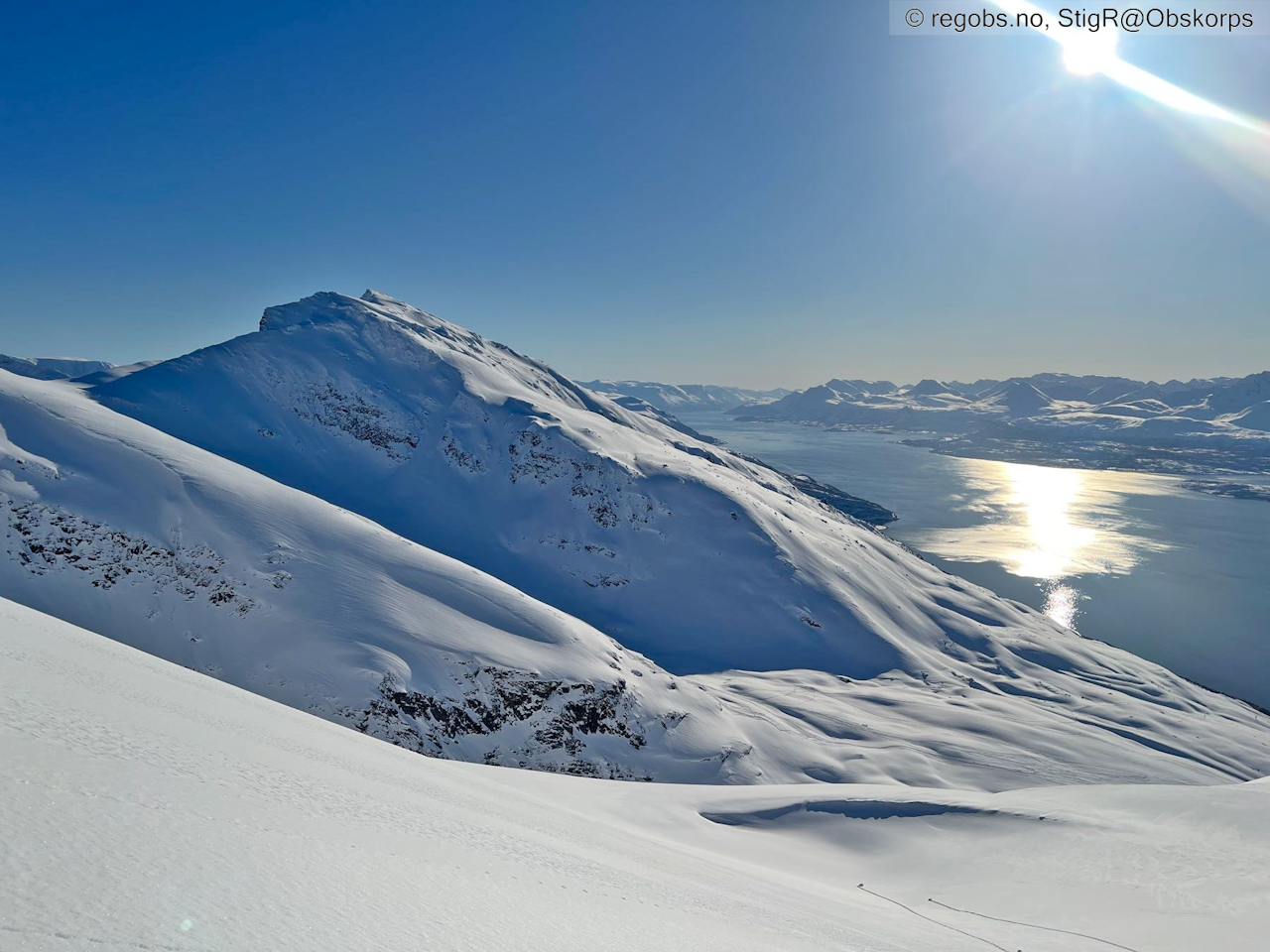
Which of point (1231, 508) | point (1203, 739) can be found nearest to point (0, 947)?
point (1203, 739)

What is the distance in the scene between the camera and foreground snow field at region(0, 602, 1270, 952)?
4195mm

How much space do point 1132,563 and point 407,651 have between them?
438 ft

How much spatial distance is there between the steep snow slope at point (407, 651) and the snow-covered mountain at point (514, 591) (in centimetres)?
17

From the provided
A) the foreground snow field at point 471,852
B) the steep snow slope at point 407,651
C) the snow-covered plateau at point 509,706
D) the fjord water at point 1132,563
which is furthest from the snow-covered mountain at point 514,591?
the foreground snow field at point 471,852

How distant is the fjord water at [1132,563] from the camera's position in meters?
80.4

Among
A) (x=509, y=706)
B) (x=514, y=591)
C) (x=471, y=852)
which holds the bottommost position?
(x=509, y=706)

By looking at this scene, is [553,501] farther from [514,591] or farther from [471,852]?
[471,852]

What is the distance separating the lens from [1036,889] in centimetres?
1697

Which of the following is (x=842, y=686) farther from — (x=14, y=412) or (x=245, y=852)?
(x=14, y=412)

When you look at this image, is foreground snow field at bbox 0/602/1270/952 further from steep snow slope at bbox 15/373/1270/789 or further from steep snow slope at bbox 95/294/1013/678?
steep snow slope at bbox 95/294/1013/678

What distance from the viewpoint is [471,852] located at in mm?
7879

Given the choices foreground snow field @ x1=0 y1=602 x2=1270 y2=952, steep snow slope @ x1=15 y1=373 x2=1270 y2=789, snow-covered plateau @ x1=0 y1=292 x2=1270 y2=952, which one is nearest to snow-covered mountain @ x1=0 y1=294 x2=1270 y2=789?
steep snow slope @ x1=15 y1=373 x2=1270 y2=789

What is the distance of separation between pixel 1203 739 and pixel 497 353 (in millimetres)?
117209

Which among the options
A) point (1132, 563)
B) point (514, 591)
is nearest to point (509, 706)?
point (514, 591)
